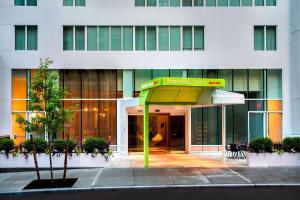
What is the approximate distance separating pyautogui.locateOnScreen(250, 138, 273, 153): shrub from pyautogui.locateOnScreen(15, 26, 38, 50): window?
16.1m

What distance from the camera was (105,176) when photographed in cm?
1736

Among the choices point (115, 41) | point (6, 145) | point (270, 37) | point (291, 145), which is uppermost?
point (270, 37)

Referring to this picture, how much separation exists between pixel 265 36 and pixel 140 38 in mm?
8623

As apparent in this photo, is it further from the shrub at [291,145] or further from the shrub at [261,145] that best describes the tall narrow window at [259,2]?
the shrub at [261,145]

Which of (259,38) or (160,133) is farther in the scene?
(259,38)

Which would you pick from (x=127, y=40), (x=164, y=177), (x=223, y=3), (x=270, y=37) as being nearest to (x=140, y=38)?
(x=127, y=40)

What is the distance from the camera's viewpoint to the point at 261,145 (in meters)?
19.9

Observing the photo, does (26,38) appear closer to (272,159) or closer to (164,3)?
(164,3)

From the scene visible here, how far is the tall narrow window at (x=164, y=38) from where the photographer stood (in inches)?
1106

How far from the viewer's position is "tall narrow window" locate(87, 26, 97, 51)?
2795 centimetres

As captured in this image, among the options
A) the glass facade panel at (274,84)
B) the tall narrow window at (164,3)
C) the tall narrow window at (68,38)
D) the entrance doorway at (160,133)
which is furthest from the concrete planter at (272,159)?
the tall narrow window at (68,38)

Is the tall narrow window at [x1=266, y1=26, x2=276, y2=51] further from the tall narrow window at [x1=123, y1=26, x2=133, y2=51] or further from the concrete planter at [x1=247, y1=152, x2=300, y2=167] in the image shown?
the concrete planter at [x1=247, y1=152, x2=300, y2=167]

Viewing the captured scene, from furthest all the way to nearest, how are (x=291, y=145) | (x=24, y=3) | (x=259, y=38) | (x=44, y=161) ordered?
1. (x=259, y=38)
2. (x=24, y=3)
3. (x=291, y=145)
4. (x=44, y=161)

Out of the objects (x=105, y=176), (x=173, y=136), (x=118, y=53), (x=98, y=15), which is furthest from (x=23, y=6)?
(x=105, y=176)
